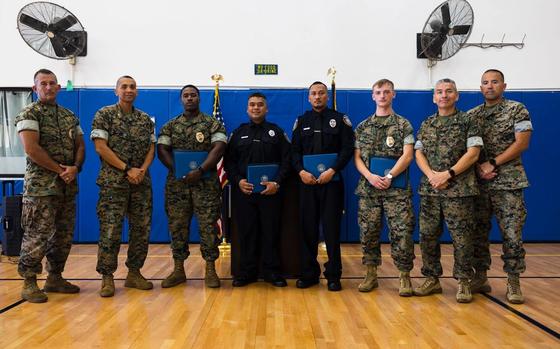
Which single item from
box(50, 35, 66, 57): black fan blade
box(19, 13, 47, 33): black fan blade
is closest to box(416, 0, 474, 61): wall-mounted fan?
box(50, 35, 66, 57): black fan blade

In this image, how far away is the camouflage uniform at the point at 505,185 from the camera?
3.20m

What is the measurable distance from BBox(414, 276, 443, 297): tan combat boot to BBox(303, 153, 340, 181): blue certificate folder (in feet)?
3.58

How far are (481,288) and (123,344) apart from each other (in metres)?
2.76

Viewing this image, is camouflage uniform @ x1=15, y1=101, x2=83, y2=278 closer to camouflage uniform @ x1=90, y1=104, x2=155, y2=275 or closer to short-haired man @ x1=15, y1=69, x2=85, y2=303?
short-haired man @ x1=15, y1=69, x2=85, y2=303

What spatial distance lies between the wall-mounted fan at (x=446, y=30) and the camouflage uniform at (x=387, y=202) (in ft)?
10.3

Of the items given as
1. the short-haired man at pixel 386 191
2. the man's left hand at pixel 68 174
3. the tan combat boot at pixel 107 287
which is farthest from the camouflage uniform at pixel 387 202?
the man's left hand at pixel 68 174

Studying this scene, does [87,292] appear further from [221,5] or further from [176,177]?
[221,5]

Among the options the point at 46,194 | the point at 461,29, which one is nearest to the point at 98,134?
the point at 46,194

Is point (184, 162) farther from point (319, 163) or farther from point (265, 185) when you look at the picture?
point (319, 163)

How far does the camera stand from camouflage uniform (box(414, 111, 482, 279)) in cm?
322

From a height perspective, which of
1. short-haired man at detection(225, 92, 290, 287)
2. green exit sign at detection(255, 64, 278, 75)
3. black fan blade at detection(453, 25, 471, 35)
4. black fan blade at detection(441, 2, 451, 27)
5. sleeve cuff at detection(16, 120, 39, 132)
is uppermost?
black fan blade at detection(441, 2, 451, 27)

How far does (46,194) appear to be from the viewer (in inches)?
130

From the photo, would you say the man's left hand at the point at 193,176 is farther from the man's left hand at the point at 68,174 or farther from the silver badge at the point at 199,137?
the man's left hand at the point at 68,174

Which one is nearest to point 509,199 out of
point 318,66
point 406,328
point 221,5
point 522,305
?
point 522,305
